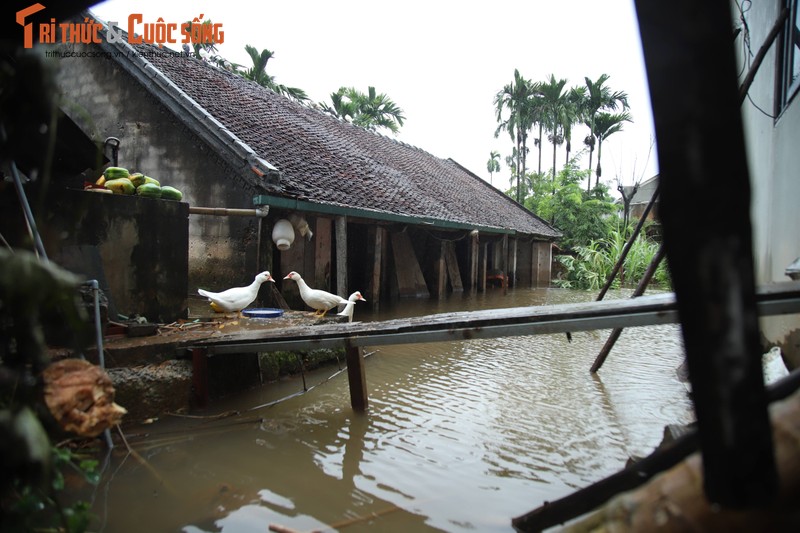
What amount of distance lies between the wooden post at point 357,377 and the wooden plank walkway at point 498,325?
259 mm

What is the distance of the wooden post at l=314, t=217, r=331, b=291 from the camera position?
358 inches

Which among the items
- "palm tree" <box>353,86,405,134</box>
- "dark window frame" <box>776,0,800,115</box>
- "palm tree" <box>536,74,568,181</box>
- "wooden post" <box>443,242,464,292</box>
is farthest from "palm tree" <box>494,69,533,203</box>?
"dark window frame" <box>776,0,800,115</box>

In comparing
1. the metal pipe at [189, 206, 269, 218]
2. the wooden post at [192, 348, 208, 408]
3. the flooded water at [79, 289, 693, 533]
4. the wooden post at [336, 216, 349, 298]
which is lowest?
the flooded water at [79, 289, 693, 533]

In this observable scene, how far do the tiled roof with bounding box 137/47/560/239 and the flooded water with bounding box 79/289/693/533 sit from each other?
12.8ft

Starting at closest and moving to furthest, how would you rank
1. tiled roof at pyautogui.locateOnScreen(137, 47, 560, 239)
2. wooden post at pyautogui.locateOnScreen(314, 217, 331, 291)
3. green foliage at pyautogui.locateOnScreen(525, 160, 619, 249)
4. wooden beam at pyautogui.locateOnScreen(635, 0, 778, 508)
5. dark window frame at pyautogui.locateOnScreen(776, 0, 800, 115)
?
1. wooden beam at pyautogui.locateOnScreen(635, 0, 778, 508)
2. dark window frame at pyautogui.locateOnScreen(776, 0, 800, 115)
3. tiled roof at pyautogui.locateOnScreen(137, 47, 560, 239)
4. wooden post at pyautogui.locateOnScreen(314, 217, 331, 291)
5. green foliage at pyautogui.locateOnScreen(525, 160, 619, 249)

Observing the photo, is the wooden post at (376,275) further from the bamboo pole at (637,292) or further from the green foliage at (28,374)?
the green foliage at (28,374)

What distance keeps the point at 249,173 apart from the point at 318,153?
3.27 m

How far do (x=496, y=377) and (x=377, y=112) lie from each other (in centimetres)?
2432

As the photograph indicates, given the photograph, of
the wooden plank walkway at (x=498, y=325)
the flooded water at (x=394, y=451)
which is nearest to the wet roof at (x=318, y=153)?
the wooden plank walkway at (x=498, y=325)

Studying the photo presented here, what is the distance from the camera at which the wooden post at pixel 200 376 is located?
4023 millimetres

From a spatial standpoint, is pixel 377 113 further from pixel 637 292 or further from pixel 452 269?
pixel 637 292

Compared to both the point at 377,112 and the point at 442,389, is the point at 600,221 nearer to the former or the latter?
the point at 377,112

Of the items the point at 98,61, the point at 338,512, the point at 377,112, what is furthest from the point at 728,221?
the point at 377,112

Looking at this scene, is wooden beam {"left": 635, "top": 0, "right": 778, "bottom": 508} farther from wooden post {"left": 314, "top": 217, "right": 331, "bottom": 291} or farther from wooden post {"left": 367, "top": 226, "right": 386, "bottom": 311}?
wooden post {"left": 367, "top": 226, "right": 386, "bottom": 311}
